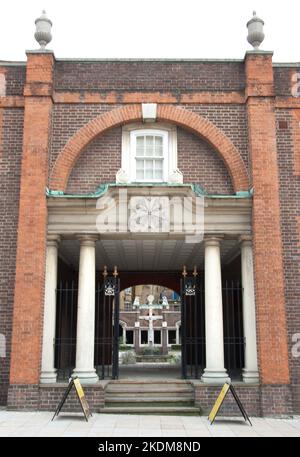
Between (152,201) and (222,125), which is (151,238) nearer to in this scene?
(152,201)

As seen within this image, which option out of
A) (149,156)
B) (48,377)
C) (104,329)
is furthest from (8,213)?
(104,329)

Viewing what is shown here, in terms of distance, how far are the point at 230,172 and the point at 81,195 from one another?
3.65 meters

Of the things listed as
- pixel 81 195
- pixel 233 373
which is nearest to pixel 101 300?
pixel 233 373

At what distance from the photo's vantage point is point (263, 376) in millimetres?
10617

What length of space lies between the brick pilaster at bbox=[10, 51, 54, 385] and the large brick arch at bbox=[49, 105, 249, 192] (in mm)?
454

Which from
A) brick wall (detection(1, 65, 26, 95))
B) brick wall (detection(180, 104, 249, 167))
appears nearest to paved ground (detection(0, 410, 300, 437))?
brick wall (detection(180, 104, 249, 167))

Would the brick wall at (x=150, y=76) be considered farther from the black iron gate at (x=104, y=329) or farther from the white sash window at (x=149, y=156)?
the black iron gate at (x=104, y=329)

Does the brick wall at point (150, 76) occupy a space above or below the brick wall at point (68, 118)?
above

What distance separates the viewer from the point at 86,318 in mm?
11211

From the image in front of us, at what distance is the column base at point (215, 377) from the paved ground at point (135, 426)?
3.01 ft

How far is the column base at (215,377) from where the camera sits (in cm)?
1088

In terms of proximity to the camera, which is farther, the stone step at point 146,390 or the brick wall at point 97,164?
the brick wall at point 97,164

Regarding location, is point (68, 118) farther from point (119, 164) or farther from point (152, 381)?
point (152, 381)

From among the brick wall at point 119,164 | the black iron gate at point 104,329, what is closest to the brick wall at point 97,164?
the brick wall at point 119,164
